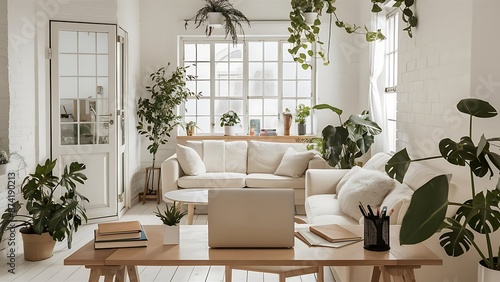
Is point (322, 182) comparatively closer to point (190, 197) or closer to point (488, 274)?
point (190, 197)

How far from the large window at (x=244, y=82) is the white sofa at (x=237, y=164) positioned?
0.72m

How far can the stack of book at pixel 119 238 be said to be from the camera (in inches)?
103

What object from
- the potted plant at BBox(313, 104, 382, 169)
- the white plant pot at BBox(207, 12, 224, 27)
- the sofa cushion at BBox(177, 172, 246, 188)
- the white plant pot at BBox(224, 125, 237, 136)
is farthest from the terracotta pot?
the white plant pot at BBox(207, 12, 224, 27)

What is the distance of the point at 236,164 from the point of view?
7680 millimetres

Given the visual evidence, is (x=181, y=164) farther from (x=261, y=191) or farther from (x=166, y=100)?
(x=261, y=191)

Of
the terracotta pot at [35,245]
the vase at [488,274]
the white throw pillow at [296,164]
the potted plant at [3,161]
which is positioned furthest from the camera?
the white throw pillow at [296,164]

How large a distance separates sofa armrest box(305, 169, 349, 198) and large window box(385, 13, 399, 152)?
888 millimetres

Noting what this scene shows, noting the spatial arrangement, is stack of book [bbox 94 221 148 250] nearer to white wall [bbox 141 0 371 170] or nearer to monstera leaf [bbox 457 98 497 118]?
monstera leaf [bbox 457 98 497 118]

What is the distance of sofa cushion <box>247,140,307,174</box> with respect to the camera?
7.58 metres

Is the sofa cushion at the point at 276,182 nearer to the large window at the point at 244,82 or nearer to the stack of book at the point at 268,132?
the stack of book at the point at 268,132

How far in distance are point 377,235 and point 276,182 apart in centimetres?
439

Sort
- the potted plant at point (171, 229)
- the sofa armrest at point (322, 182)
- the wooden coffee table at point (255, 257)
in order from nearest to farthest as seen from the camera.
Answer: the wooden coffee table at point (255, 257)
the potted plant at point (171, 229)
the sofa armrest at point (322, 182)

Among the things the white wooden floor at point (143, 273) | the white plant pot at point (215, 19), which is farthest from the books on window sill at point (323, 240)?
the white plant pot at point (215, 19)

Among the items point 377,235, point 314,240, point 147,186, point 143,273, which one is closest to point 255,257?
point 314,240
